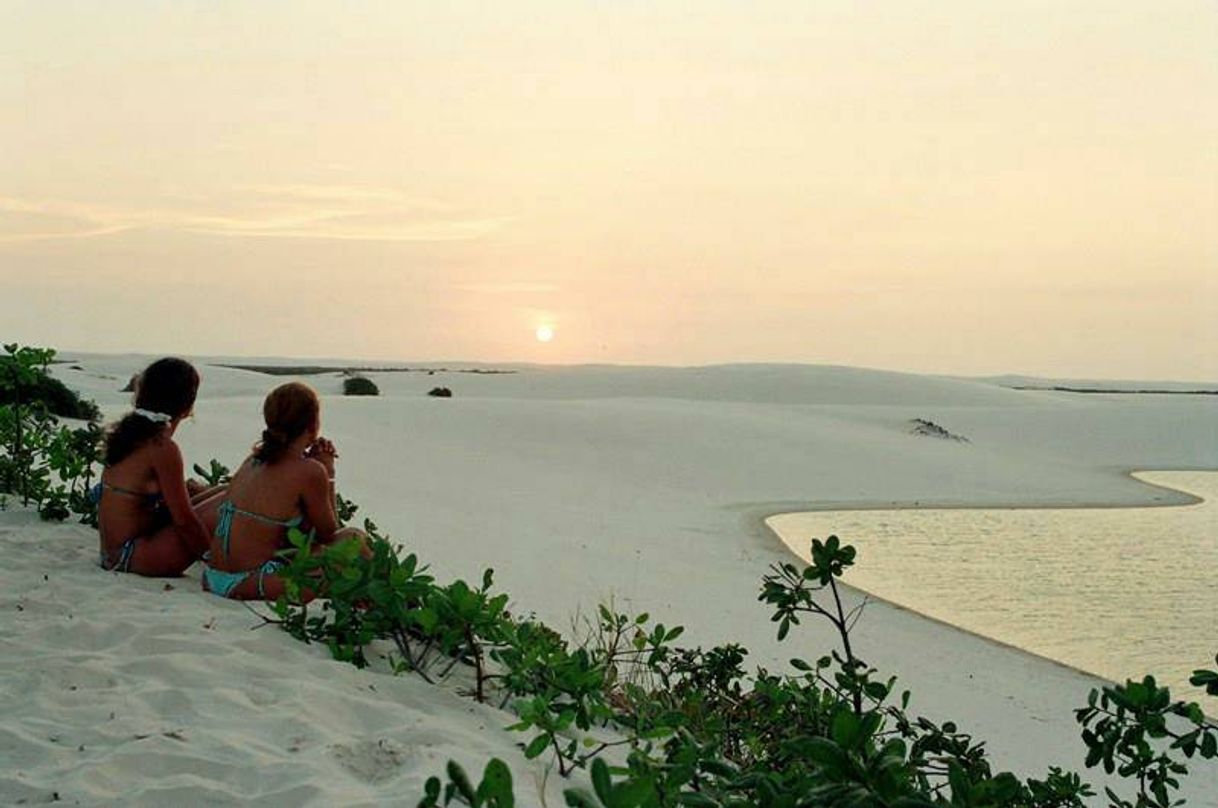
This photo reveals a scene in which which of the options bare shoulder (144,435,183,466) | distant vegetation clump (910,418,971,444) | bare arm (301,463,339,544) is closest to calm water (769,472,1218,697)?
bare arm (301,463,339,544)

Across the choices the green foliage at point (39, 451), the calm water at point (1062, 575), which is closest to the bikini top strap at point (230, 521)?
the green foliage at point (39, 451)

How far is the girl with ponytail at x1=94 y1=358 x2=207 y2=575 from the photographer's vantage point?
19.1 feet

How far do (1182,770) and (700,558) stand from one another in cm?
913

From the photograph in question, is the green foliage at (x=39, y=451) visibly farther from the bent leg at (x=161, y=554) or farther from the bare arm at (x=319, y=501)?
the bare arm at (x=319, y=501)

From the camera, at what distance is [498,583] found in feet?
31.7

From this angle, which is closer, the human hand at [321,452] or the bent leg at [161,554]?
the human hand at [321,452]

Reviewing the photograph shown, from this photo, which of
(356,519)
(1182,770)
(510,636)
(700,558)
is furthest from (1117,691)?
(356,519)

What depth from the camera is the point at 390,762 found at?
352 cm

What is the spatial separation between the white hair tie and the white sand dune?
2.70 ft

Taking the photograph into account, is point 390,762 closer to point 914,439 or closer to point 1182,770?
point 1182,770

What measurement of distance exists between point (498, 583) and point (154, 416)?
4.27 meters

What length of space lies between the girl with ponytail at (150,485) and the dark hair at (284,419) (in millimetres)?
676

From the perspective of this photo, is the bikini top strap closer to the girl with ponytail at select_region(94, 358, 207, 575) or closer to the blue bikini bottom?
the blue bikini bottom

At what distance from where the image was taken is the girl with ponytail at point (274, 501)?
536cm
